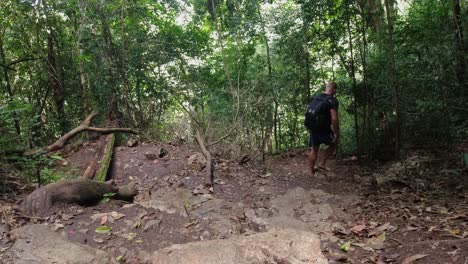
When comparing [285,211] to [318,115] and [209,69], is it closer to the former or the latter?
[318,115]

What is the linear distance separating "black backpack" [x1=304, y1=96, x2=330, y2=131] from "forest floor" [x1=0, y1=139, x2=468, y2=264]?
0.97 m

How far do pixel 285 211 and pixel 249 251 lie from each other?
164cm

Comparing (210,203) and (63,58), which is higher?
(63,58)

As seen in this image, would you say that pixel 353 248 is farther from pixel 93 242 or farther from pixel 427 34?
pixel 427 34

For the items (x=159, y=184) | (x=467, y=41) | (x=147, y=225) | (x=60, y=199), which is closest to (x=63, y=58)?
(x=159, y=184)

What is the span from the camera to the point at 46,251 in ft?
10.9

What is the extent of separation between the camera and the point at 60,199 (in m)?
4.37

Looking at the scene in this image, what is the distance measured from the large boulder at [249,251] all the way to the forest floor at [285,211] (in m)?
0.20

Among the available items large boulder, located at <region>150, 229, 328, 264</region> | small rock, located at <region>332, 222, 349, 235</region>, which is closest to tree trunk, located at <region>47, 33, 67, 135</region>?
large boulder, located at <region>150, 229, 328, 264</region>

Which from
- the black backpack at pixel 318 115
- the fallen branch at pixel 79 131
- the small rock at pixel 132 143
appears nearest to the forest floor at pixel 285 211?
the fallen branch at pixel 79 131

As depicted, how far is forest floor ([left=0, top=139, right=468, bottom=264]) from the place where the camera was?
3648mm

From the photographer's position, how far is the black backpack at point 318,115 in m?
6.29

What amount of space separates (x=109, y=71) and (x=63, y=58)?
5.61ft

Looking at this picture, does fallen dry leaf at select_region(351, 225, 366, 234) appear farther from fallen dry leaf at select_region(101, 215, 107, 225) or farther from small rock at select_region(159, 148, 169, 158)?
small rock at select_region(159, 148, 169, 158)
